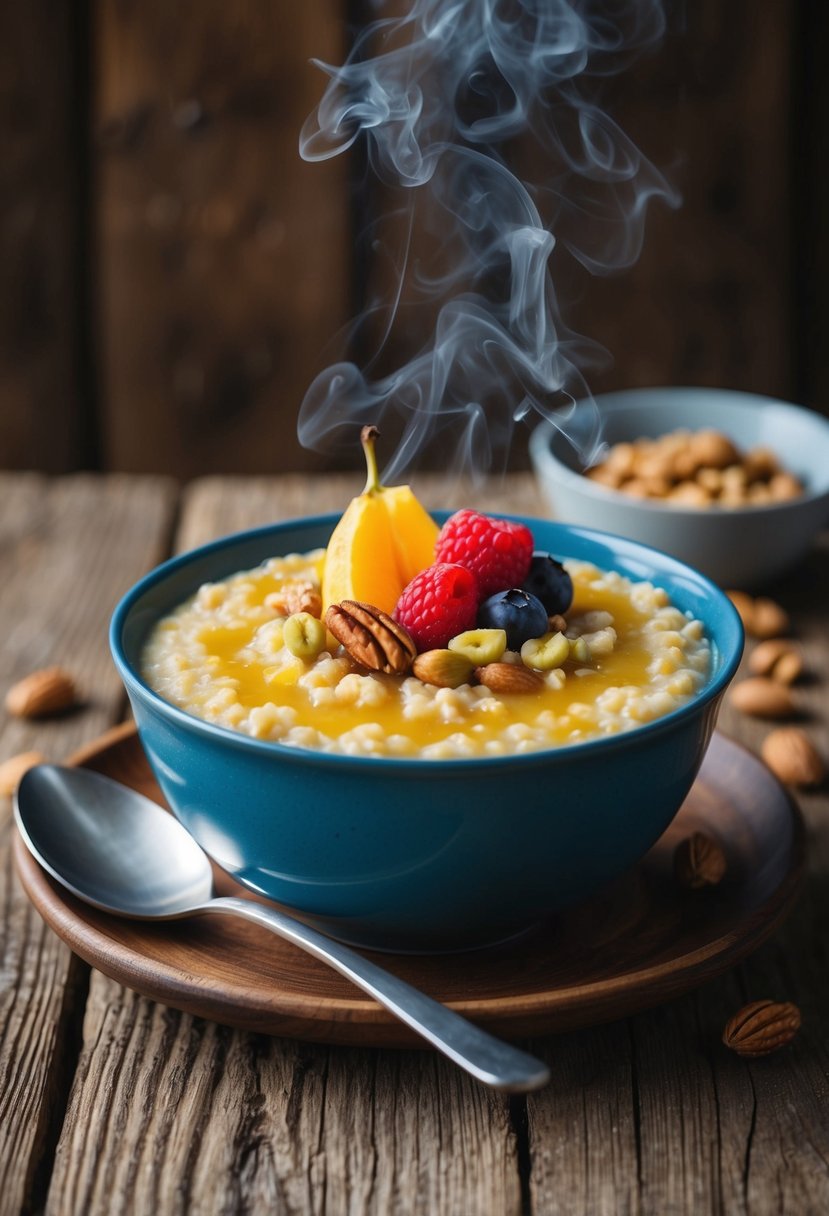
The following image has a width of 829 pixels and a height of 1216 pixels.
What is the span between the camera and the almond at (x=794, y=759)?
5.81ft

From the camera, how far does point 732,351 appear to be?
3779mm

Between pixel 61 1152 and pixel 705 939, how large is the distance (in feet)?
2.04

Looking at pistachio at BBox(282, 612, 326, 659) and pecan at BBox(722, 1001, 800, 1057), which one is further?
pistachio at BBox(282, 612, 326, 659)

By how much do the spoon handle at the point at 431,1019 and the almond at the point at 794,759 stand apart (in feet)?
2.57

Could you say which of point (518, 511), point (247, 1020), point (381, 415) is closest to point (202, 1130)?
point (247, 1020)

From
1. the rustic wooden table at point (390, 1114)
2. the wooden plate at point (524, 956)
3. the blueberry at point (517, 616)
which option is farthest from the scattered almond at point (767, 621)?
the blueberry at point (517, 616)

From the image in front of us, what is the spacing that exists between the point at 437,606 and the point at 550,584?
147 mm

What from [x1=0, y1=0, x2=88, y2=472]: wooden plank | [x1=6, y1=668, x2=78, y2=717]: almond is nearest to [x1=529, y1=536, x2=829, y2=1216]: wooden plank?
[x1=6, y1=668, x2=78, y2=717]: almond

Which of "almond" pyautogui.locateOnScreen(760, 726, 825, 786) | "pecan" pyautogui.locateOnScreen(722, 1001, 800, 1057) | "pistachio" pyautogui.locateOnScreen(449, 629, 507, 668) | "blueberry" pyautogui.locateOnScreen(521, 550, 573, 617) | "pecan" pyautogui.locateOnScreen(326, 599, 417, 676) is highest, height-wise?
"pecan" pyautogui.locateOnScreen(326, 599, 417, 676)

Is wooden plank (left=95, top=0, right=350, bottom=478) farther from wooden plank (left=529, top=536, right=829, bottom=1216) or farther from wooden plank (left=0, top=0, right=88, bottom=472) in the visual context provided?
wooden plank (left=529, top=536, right=829, bottom=1216)

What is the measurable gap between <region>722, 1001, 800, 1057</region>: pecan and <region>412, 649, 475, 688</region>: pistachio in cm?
41

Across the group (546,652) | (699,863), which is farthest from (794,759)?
(546,652)

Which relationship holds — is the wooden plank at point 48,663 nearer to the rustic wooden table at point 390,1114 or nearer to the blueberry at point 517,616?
the rustic wooden table at point 390,1114

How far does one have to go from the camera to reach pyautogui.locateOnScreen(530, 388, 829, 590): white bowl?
7.48 ft
